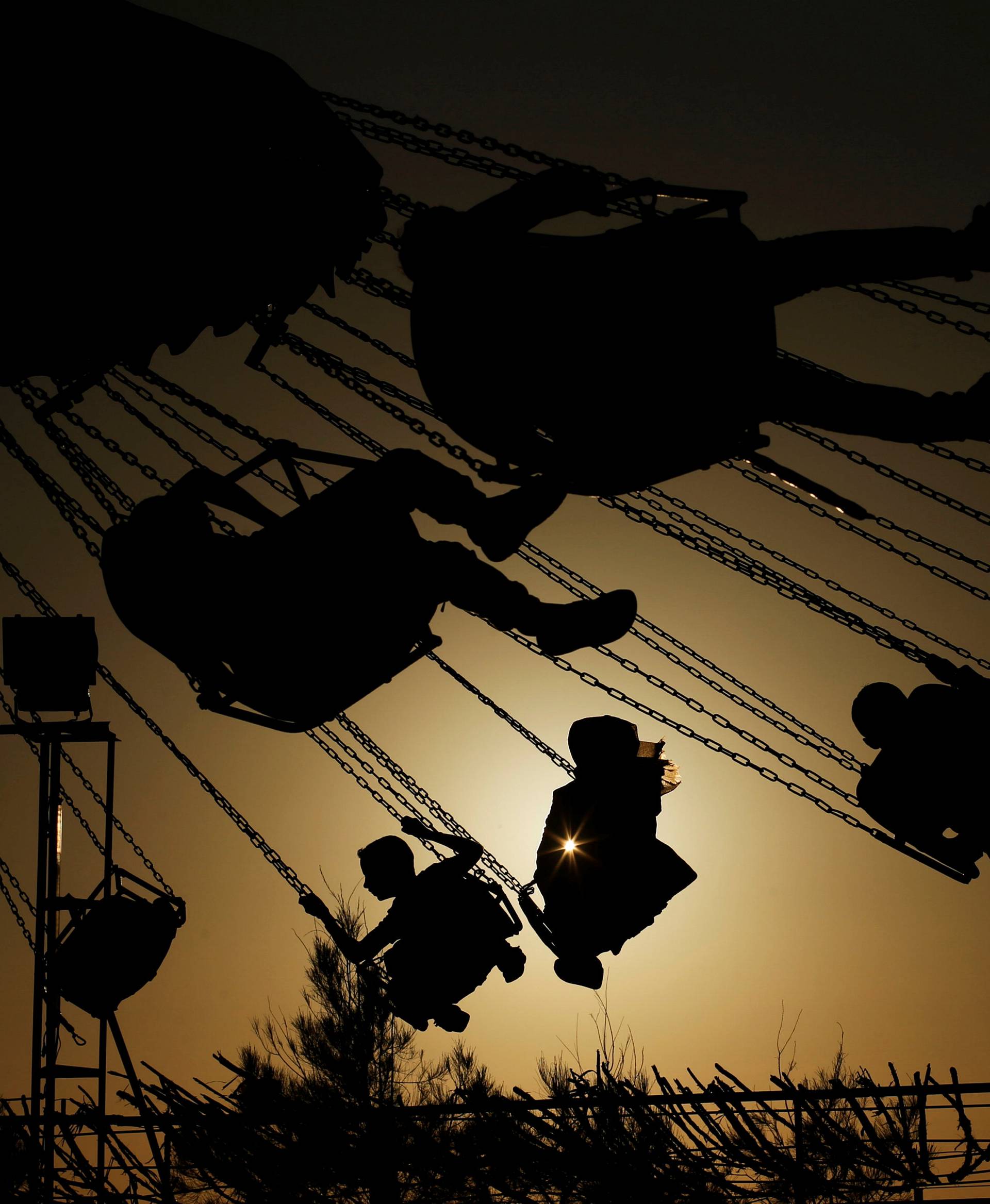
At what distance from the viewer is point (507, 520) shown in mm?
4863

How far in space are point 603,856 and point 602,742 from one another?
24.0 inches

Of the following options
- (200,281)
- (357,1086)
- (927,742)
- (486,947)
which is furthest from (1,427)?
(357,1086)

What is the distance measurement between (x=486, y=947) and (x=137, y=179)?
442 cm

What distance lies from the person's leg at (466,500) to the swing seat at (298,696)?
23.6 inches

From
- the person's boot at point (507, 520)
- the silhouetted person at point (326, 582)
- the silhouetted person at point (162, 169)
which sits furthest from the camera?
the silhouetted person at point (162, 169)

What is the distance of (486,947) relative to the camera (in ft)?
21.4

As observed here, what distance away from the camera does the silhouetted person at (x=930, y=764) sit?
17.5ft

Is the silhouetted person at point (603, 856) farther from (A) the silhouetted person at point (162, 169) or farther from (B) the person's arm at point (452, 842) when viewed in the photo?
(A) the silhouetted person at point (162, 169)

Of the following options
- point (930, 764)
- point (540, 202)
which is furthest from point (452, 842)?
point (540, 202)

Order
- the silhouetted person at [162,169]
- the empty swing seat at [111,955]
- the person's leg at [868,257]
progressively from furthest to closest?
the empty swing seat at [111,955] < the silhouetted person at [162,169] < the person's leg at [868,257]

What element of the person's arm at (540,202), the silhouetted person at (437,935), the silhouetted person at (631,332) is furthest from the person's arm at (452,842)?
the person's arm at (540,202)

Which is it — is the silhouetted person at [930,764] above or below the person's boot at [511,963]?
above

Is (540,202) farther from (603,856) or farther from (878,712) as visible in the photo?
(603,856)

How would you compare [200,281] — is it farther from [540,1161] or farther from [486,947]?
[540,1161]
